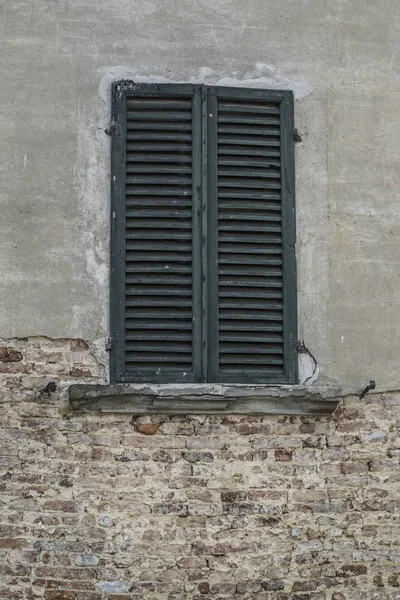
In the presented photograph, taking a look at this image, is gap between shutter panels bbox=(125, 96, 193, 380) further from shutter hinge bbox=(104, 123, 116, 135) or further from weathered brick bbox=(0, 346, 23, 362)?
weathered brick bbox=(0, 346, 23, 362)

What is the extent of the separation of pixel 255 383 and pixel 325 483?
2.37 feet

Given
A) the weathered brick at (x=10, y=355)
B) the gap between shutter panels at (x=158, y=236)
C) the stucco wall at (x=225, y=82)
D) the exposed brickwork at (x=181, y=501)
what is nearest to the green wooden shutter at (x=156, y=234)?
the gap between shutter panels at (x=158, y=236)

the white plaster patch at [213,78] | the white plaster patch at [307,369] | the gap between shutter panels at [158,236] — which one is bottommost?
the white plaster patch at [307,369]

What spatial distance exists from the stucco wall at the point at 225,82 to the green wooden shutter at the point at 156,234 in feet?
0.38

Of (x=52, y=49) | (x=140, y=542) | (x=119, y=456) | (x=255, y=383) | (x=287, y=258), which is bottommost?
(x=140, y=542)

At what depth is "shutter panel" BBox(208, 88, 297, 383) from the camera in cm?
710

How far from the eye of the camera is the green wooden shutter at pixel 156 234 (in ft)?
23.1

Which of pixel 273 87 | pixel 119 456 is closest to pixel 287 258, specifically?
pixel 273 87

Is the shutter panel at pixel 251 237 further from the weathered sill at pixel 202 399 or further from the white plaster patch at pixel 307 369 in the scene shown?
the weathered sill at pixel 202 399

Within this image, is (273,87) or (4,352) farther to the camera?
(273,87)

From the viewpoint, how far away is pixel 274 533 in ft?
22.5

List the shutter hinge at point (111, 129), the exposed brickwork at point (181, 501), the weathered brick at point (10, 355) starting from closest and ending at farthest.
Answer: the exposed brickwork at point (181, 501) → the weathered brick at point (10, 355) → the shutter hinge at point (111, 129)

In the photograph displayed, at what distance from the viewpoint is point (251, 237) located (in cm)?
723

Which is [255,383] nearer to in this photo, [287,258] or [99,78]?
[287,258]
